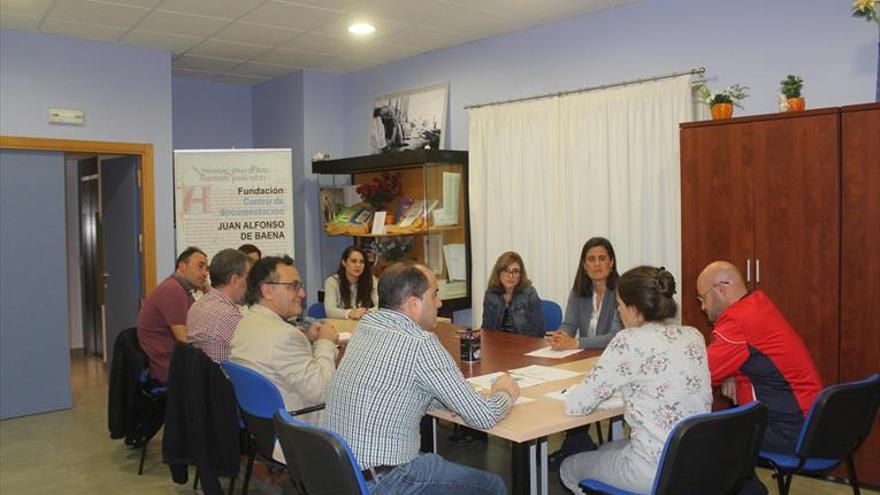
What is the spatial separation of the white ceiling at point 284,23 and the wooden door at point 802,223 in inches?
61.7

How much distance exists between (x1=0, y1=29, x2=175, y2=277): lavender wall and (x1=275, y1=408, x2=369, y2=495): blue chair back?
4261mm

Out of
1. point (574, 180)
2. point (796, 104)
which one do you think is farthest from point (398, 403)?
point (574, 180)

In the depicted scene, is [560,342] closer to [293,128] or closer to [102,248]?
[293,128]

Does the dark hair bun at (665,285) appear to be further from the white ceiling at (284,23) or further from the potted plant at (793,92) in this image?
the white ceiling at (284,23)

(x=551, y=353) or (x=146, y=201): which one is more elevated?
(x=146, y=201)

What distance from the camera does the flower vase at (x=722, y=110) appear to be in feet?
13.6

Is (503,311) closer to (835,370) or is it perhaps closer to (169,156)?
(835,370)

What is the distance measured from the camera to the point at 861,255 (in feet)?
12.0

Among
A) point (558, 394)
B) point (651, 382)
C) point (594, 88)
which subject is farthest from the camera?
point (594, 88)

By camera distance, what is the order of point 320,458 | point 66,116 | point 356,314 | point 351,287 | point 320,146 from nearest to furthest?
point 320,458 < point 356,314 < point 351,287 < point 66,116 < point 320,146

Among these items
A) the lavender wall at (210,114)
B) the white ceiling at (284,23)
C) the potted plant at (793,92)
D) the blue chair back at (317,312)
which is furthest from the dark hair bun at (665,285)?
the lavender wall at (210,114)

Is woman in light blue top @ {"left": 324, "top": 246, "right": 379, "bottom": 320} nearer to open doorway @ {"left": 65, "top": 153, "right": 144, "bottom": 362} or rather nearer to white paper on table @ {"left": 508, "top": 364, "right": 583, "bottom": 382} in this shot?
open doorway @ {"left": 65, "top": 153, "right": 144, "bottom": 362}

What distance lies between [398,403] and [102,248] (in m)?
5.83

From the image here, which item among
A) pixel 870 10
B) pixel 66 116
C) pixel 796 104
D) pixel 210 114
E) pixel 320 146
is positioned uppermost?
pixel 210 114
